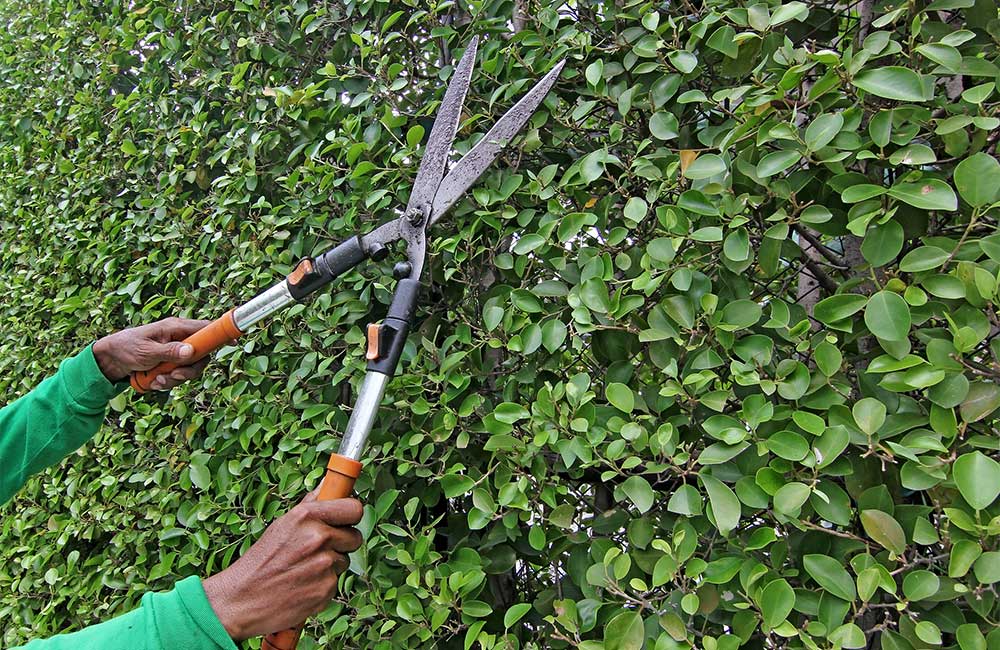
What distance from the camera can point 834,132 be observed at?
118 cm

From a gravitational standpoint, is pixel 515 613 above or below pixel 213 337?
below

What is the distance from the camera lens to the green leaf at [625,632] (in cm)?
126

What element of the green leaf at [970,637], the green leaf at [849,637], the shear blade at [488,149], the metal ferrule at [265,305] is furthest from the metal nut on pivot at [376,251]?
the green leaf at [970,637]

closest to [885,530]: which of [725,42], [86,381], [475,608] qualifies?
[475,608]

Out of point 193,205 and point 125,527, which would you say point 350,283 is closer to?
point 193,205

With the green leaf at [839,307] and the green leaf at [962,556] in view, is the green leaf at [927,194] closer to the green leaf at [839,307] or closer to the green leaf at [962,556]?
the green leaf at [839,307]

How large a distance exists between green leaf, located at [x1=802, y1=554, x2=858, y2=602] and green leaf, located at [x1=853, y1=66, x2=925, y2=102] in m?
0.76

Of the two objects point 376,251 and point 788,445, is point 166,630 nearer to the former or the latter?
point 376,251

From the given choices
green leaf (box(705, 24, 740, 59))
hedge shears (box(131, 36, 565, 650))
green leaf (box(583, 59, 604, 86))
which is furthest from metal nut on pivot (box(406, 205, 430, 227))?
green leaf (box(705, 24, 740, 59))

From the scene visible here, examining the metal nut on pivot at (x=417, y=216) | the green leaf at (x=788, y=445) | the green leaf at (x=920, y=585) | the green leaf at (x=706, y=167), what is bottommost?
the green leaf at (x=920, y=585)

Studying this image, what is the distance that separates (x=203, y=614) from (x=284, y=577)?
0.16m

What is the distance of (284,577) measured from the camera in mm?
1230

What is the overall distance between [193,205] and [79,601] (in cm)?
147

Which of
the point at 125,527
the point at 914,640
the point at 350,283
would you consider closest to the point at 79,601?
the point at 125,527
